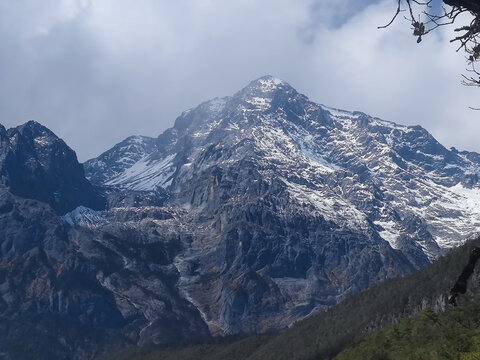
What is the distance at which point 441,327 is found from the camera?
5610 inches

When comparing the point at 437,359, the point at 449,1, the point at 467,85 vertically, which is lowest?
the point at 437,359

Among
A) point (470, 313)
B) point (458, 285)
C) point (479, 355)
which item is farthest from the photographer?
point (470, 313)

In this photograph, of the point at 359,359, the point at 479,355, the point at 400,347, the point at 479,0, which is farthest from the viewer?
the point at 359,359

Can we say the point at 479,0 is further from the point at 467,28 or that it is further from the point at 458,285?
the point at 458,285

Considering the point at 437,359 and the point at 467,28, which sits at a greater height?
the point at 467,28

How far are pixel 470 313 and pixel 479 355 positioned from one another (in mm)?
145242

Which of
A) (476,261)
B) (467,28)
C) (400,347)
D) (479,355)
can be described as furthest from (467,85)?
(400,347)

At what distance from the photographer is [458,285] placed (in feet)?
58.6

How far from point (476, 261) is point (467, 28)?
5.88 meters

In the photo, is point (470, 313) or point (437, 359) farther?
point (470, 313)

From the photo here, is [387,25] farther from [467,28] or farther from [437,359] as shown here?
[437,359]

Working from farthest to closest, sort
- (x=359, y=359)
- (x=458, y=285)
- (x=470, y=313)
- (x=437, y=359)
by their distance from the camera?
(x=470, y=313), (x=359, y=359), (x=437, y=359), (x=458, y=285)

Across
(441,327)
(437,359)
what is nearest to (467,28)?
(437,359)

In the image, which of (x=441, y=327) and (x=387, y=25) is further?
(x=441, y=327)
